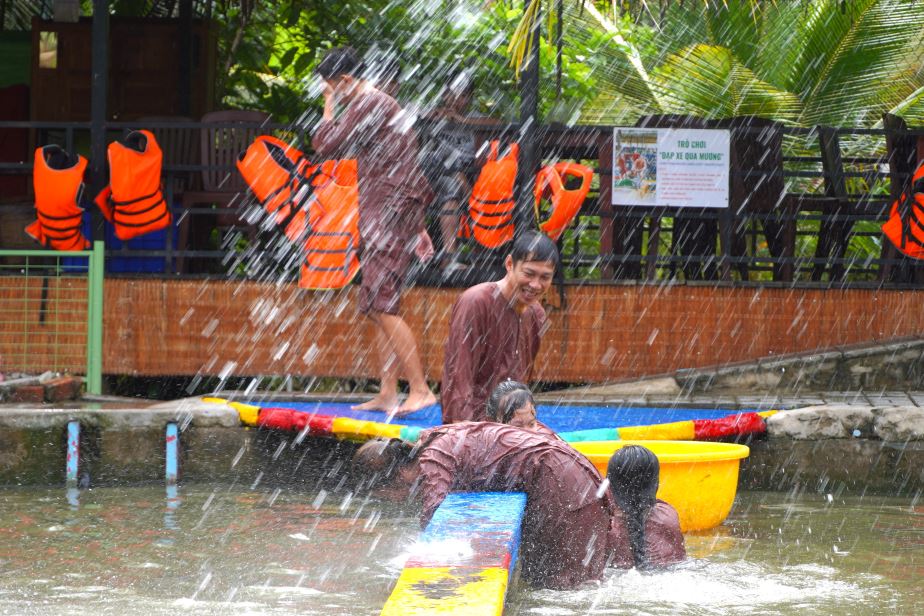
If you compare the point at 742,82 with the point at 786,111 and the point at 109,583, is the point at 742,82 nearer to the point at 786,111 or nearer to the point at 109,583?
the point at 786,111

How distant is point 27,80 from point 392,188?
21.6 ft

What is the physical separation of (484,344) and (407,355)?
1.78 meters

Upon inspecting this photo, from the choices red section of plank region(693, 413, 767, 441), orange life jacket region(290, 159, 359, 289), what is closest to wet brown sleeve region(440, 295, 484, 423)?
red section of plank region(693, 413, 767, 441)

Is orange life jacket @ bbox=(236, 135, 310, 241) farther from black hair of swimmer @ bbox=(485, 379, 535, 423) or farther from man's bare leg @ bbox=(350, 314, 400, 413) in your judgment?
black hair of swimmer @ bbox=(485, 379, 535, 423)

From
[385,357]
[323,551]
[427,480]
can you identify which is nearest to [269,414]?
[385,357]

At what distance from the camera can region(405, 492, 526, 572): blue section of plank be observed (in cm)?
406

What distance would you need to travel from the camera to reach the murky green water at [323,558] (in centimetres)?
517

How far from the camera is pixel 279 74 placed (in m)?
14.9

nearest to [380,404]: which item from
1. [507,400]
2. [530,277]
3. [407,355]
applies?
[407,355]

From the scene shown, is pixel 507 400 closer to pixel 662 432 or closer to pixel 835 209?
pixel 662 432

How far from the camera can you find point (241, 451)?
8.05 meters

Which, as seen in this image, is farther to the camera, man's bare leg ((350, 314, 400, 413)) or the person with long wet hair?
man's bare leg ((350, 314, 400, 413))

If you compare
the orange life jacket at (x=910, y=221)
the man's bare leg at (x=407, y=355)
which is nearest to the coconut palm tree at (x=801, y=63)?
the orange life jacket at (x=910, y=221)

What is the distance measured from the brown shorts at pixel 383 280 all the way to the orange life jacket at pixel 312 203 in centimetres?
96
